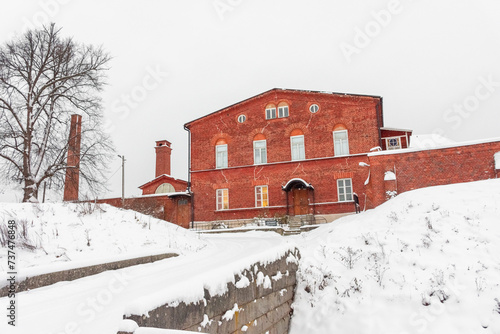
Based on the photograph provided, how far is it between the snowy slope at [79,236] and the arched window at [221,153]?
14049 mm

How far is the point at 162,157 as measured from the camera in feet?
121

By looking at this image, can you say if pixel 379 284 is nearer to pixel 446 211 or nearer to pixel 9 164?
pixel 446 211

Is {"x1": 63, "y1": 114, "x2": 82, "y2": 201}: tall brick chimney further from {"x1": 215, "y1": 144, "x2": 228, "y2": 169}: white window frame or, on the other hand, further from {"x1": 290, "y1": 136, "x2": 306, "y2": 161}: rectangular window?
{"x1": 290, "y1": 136, "x2": 306, "y2": 161}: rectangular window

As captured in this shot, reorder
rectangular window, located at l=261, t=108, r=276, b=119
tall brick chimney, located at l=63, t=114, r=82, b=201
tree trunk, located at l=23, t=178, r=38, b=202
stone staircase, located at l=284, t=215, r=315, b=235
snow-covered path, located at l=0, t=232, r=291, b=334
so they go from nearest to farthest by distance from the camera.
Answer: snow-covered path, located at l=0, t=232, r=291, b=334
tree trunk, located at l=23, t=178, r=38, b=202
tall brick chimney, located at l=63, t=114, r=82, b=201
stone staircase, located at l=284, t=215, r=315, b=235
rectangular window, located at l=261, t=108, r=276, b=119

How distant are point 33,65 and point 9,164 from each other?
5430 mm

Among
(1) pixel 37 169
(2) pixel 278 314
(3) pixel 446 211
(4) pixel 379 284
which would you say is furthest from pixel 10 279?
(1) pixel 37 169

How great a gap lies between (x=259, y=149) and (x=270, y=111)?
3.06 m

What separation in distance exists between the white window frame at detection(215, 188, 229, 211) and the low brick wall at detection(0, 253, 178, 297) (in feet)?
58.0


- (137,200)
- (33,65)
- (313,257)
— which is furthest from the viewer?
(137,200)

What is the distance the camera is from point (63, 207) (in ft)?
34.9

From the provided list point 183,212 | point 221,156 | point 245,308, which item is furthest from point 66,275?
point 183,212

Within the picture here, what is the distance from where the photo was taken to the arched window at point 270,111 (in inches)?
1014

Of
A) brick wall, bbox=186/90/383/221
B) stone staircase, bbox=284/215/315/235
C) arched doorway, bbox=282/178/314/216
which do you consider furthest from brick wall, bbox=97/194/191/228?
stone staircase, bbox=284/215/315/235

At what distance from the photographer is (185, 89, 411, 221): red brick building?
909 inches
